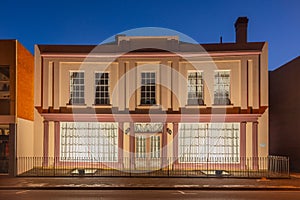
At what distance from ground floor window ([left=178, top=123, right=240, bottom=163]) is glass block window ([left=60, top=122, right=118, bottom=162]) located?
4440mm

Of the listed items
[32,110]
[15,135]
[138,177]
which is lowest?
[138,177]

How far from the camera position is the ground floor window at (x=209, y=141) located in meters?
19.8

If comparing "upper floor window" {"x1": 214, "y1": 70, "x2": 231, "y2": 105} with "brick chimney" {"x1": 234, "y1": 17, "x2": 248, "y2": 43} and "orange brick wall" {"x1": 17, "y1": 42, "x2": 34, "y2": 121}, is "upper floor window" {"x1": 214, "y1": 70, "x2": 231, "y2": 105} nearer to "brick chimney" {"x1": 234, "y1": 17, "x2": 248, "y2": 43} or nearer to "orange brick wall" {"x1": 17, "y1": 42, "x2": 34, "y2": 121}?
"brick chimney" {"x1": 234, "y1": 17, "x2": 248, "y2": 43}

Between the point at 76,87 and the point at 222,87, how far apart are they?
9363mm

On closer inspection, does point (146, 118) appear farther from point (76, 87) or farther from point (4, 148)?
point (4, 148)

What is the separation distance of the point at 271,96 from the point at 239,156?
6.74 metres

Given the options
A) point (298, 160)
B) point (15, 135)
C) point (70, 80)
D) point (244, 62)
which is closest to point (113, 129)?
point (70, 80)

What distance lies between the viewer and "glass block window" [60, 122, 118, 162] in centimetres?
2011

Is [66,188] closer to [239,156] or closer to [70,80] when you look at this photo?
[70,80]

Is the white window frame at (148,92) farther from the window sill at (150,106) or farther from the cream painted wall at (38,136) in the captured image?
the cream painted wall at (38,136)

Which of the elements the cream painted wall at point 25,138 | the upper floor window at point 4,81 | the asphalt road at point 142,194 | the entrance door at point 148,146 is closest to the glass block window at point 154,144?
the entrance door at point 148,146

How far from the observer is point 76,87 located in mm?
20188

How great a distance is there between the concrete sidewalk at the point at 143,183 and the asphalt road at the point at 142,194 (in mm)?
478

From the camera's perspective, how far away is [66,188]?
13.9m
